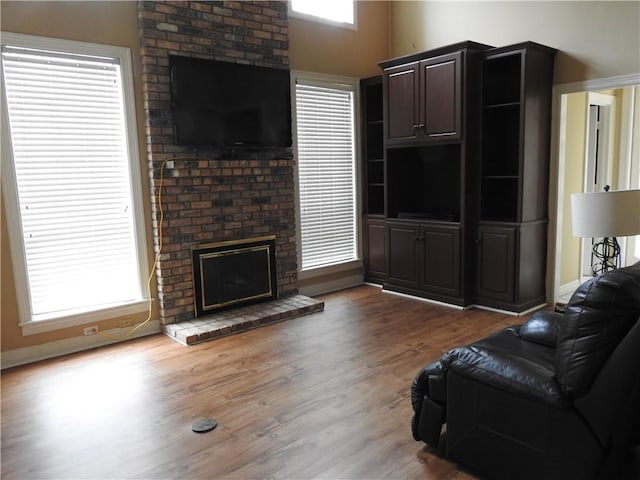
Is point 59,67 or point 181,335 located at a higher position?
point 59,67

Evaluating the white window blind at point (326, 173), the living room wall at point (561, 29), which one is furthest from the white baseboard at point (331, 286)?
the living room wall at point (561, 29)

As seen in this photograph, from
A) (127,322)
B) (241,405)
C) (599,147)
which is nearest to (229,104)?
(127,322)

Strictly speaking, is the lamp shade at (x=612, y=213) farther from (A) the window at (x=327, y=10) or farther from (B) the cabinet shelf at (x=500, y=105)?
(A) the window at (x=327, y=10)

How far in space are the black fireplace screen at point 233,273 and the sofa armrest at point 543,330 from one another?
113 inches

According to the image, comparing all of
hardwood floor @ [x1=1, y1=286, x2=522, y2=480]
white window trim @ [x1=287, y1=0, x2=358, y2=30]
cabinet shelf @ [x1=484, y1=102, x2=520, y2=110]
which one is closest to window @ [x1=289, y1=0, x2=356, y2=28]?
white window trim @ [x1=287, y1=0, x2=358, y2=30]

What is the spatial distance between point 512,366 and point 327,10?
4.79m

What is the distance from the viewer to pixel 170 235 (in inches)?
171

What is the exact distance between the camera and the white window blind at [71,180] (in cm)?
371

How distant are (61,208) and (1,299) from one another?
2.65ft

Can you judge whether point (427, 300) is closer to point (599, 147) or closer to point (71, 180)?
point (599, 147)

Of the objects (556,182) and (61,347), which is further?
(556,182)

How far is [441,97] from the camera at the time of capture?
15.6 ft

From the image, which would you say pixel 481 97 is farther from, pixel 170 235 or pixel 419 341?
pixel 170 235

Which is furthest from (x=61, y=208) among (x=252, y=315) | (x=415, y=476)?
(x=415, y=476)
